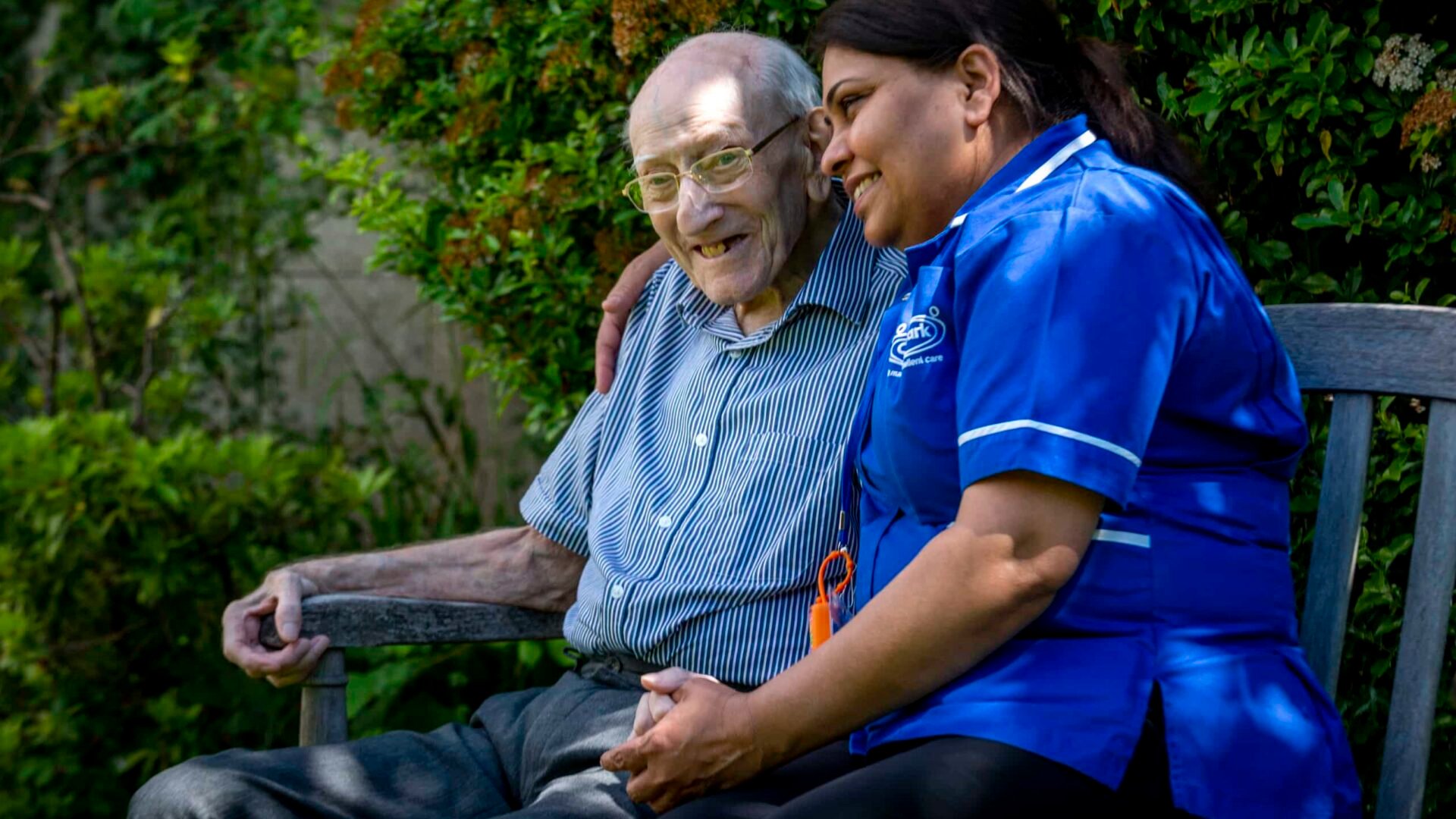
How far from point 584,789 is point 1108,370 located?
43.5 inches

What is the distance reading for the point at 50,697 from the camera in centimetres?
438

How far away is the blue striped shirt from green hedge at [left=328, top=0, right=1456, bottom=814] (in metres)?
0.54

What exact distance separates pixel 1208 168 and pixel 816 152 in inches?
25.2

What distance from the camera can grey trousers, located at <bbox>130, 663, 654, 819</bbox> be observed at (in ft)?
7.57

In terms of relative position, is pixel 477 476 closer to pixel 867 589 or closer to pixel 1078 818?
pixel 867 589

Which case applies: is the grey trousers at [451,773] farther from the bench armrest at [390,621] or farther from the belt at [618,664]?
the bench armrest at [390,621]

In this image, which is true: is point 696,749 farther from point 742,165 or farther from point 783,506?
point 742,165

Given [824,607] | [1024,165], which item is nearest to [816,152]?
[1024,165]

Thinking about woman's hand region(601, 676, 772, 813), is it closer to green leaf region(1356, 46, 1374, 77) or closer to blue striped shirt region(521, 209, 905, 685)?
blue striped shirt region(521, 209, 905, 685)

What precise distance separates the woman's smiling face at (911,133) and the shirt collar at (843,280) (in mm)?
325

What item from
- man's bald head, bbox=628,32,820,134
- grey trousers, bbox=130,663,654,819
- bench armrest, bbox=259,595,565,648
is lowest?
grey trousers, bbox=130,663,654,819

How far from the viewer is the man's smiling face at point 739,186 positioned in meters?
2.48

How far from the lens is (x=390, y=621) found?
2664 mm

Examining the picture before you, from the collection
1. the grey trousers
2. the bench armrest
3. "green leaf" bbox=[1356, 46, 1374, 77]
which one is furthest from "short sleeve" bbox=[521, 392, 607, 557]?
"green leaf" bbox=[1356, 46, 1374, 77]
